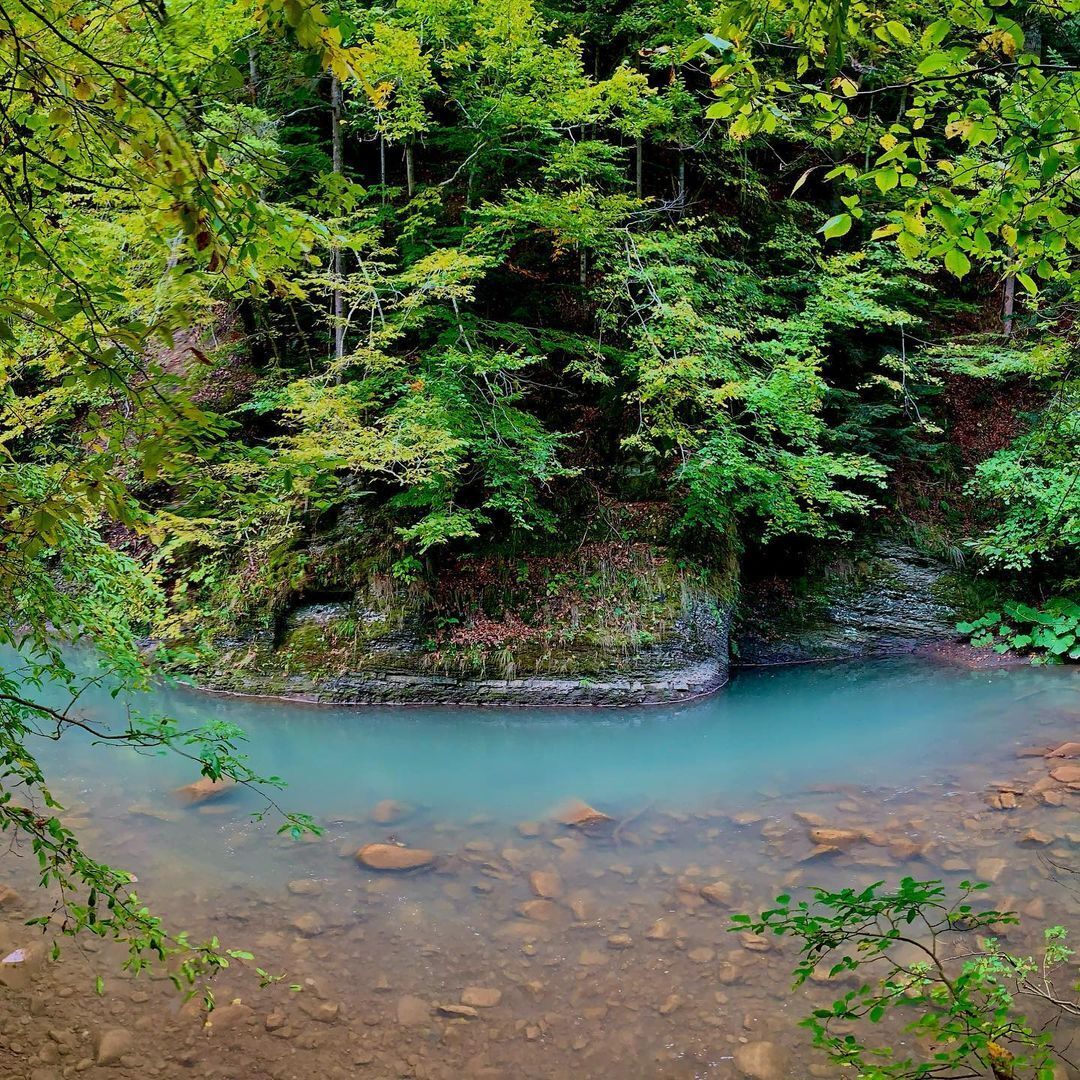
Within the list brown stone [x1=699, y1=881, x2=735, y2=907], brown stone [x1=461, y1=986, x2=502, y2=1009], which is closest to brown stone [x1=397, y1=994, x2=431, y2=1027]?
brown stone [x1=461, y1=986, x2=502, y2=1009]

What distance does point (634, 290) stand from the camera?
10.2 m

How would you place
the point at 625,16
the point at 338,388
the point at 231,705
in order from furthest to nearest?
the point at 625,16, the point at 231,705, the point at 338,388

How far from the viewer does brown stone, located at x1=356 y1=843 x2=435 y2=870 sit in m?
5.06

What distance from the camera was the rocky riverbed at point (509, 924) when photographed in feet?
10.8

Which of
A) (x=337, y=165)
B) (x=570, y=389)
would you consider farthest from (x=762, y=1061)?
(x=337, y=165)

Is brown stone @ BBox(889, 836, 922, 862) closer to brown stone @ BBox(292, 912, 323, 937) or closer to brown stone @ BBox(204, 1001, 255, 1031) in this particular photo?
brown stone @ BBox(292, 912, 323, 937)

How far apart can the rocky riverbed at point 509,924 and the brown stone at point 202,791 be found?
0.17 feet

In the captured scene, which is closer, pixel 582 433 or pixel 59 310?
pixel 59 310

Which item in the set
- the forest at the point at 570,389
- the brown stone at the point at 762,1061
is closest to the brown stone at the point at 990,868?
the brown stone at the point at 762,1061

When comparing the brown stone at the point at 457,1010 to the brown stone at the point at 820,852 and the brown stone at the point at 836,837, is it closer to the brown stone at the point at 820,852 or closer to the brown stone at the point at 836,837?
the brown stone at the point at 820,852

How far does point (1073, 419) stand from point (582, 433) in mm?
5929

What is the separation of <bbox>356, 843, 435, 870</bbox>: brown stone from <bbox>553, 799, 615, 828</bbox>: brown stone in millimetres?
1091

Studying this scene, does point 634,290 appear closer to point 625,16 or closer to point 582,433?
point 582,433

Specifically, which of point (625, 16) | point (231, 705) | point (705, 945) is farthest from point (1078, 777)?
point (625, 16)
